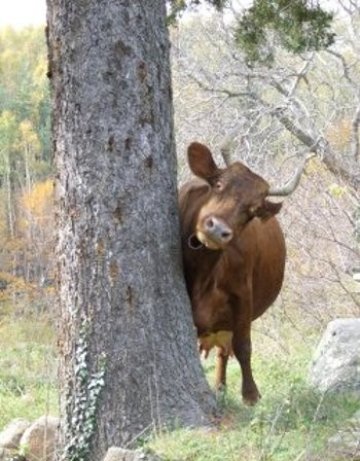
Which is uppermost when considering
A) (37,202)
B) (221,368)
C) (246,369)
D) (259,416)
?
(259,416)

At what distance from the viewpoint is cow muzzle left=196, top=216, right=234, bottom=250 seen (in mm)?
6461

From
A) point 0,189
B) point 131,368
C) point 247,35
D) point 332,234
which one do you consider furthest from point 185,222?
point 0,189

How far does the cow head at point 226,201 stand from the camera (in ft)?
21.4

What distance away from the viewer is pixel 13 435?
6.52m

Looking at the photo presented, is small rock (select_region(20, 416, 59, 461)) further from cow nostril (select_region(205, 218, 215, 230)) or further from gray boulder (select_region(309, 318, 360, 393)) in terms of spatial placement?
gray boulder (select_region(309, 318, 360, 393))

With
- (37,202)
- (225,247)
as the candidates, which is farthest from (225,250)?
(37,202)

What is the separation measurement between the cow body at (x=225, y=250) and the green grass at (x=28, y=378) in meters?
1.44

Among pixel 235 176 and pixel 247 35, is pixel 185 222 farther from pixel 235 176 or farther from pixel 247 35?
pixel 247 35

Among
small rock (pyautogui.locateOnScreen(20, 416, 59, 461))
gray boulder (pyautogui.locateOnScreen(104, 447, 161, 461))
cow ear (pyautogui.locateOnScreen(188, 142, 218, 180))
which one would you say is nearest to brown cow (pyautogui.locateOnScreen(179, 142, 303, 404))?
cow ear (pyautogui.locateOnScreen(188, 142, 218, 180))

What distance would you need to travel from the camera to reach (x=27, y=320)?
25.9 metres

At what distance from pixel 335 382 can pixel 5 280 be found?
37.8 meters

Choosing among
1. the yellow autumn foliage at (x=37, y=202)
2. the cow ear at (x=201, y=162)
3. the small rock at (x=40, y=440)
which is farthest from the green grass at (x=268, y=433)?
the yellow autumn foliage at (x=37, y=202)

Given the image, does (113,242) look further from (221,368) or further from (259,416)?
(221,368)

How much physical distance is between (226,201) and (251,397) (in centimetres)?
191
